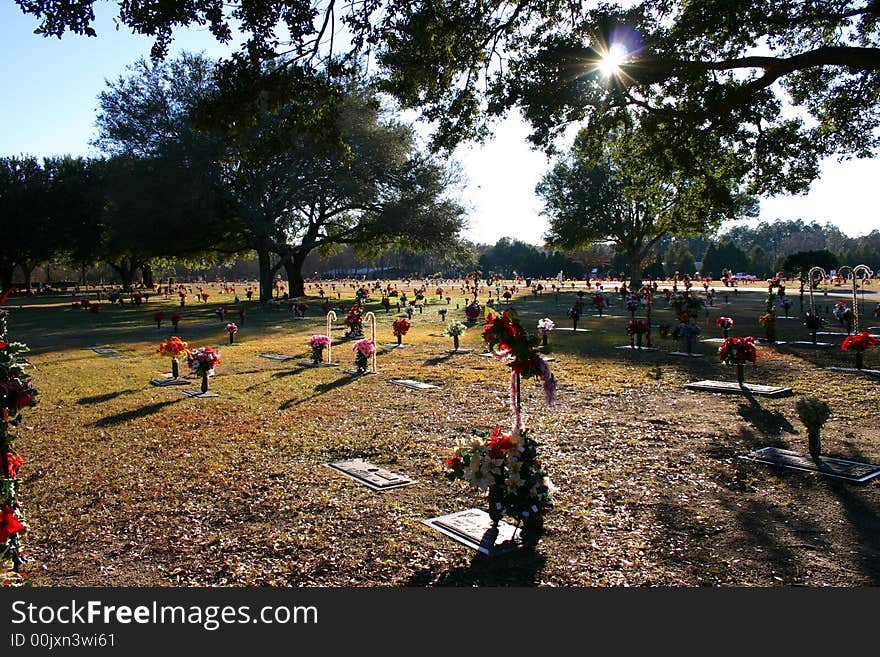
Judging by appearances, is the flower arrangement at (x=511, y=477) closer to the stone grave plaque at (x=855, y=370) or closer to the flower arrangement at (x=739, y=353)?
the flower arrangement at (x=739, y=353)

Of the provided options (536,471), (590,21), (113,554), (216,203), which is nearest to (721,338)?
(590,21)

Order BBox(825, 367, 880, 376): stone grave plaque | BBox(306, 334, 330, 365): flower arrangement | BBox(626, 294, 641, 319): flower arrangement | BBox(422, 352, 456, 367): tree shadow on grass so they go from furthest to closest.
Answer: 1. BBox(626, 294, 641, 319): flower arrangement
2. BBox(422, 352, 456, 367): tree shadow on grass
3. BBox(306, 334, 330, 365): flower arrangement
4. BBox(825, 367, 880, 376): stone grave plaque

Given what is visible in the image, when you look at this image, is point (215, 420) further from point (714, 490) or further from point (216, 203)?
point (216, 203)

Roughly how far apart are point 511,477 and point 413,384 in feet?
28.4

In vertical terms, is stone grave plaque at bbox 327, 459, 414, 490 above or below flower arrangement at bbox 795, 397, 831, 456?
below

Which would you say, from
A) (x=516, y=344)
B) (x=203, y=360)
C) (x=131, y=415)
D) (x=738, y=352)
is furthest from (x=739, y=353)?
(x=131, y=415)

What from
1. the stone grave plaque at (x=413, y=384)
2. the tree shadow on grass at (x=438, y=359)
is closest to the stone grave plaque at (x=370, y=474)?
the stone grave plaque at (x=413, y=384)

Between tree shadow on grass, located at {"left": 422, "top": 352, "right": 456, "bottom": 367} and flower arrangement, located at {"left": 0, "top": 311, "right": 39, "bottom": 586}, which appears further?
tree shadow on grass, located at {"left": 422, "top": 352, "right": 456, "bottom": 367}

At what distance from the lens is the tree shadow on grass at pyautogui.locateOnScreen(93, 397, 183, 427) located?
1070cm

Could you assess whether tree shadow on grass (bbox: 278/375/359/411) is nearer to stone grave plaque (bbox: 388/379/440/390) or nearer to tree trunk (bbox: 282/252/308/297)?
stone grave plaque (bbox: 388/379/440/390)

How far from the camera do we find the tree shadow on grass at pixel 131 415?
10.7m

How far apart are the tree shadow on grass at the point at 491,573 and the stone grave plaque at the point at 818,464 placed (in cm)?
420

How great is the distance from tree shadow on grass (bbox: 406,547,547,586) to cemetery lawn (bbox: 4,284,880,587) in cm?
2

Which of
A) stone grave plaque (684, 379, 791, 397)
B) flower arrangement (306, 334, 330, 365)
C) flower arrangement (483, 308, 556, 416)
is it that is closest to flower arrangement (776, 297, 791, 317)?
stone grave plaque (684, 379, 791, 397)
